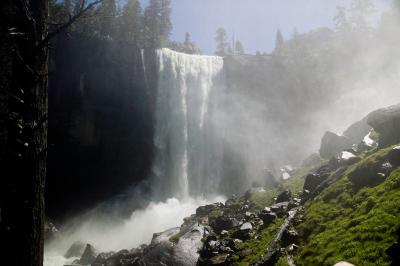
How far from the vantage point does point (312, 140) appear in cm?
5438

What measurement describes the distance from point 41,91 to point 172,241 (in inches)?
657

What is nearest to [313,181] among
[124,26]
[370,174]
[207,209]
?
[370,174]

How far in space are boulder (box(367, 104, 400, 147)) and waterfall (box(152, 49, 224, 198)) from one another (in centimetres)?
3029

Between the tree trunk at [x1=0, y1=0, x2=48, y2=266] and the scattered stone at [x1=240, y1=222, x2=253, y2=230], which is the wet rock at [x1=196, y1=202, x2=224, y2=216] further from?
the tree trunk at [x1=0, y1=0, x2=48, y2=266]

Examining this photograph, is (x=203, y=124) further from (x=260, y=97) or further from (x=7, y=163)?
(x=7, y=163)

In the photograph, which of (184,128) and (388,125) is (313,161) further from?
(184,128)

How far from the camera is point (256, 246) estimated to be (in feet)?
53.5

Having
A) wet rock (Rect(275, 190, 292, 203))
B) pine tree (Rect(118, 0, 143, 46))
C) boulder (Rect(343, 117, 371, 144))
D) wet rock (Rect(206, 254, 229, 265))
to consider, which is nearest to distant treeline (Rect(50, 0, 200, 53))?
pine tree (Rect(118, 0, 143, 46))

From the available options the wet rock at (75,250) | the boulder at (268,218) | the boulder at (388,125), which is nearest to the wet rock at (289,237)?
the boulder at (268,218)

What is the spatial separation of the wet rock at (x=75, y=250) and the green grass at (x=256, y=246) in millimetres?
22447

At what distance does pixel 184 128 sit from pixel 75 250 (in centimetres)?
2352

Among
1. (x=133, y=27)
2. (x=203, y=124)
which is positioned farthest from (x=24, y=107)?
(x=133, y=27)

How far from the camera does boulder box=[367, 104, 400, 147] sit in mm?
20891

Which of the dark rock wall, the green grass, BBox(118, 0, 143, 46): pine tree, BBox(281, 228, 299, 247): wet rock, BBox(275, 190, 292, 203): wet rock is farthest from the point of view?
BBox(118, 0, 143, 46): pine tree
